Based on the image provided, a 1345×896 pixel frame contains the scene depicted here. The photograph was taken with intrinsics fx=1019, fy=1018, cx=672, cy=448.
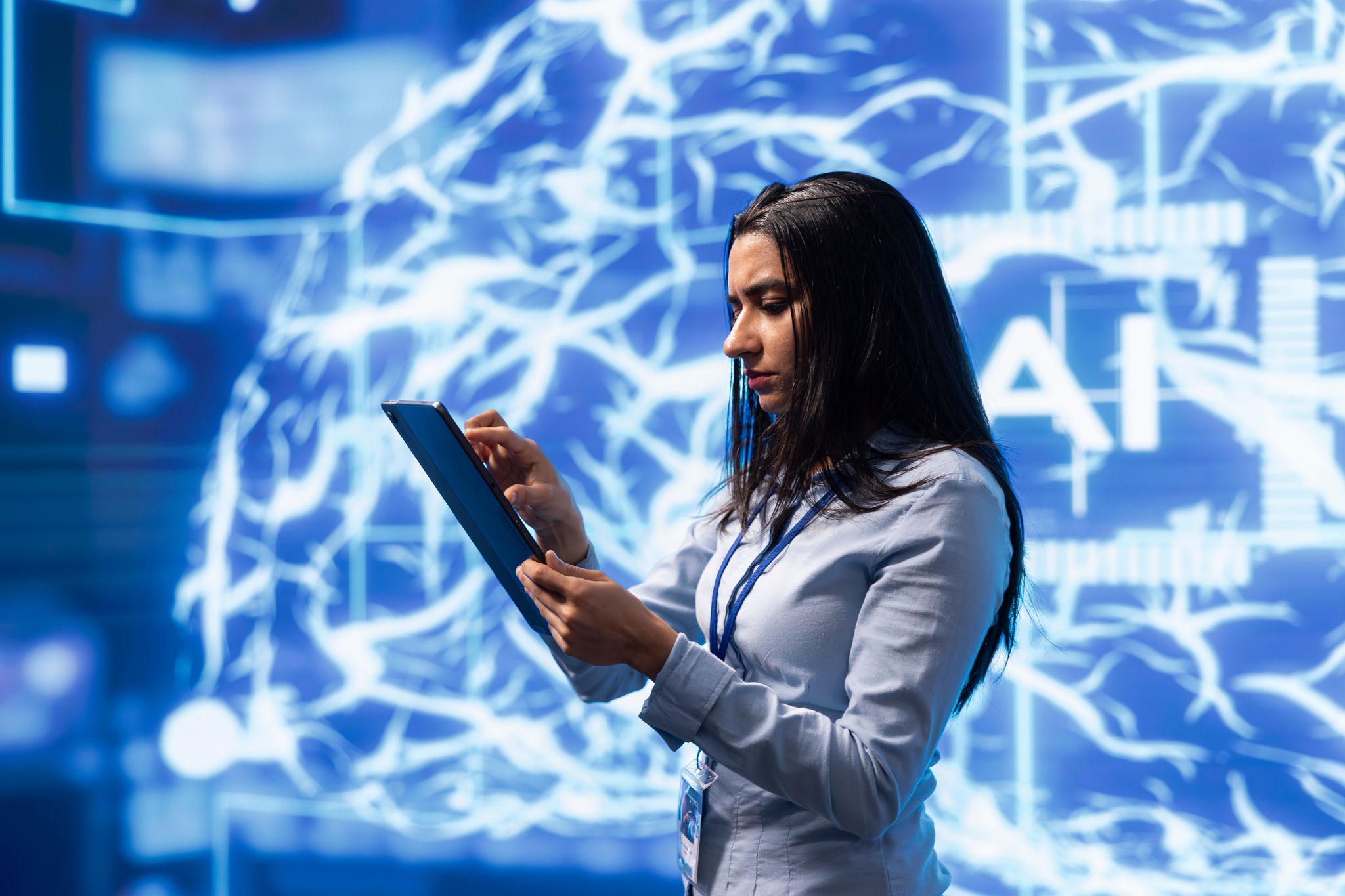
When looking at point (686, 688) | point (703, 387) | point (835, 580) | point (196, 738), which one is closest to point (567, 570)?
point (686, 688)

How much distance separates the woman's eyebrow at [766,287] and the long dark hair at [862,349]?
11mm

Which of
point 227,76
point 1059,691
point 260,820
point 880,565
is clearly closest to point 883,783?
point 880,565

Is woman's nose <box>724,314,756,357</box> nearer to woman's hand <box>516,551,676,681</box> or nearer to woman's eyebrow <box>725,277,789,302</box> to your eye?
woman's eyebrow <box>725,277,789,302</box>

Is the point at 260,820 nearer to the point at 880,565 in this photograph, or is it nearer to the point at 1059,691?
the point at 1059,691

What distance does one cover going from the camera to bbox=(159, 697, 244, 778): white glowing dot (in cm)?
269

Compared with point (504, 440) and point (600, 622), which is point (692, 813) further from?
point (504, 440)

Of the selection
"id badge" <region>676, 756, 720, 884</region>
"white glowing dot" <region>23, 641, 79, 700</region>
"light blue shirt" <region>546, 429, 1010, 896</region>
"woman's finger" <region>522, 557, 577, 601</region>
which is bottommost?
"white glowing dot" <region>23, 641, 79, 700</region>

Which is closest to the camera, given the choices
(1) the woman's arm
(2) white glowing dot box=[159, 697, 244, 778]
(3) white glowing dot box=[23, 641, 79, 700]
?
(1) the woman's arm

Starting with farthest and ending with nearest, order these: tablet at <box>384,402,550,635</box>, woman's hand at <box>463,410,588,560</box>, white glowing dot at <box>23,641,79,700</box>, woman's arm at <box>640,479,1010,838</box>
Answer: white glowing dot at <box>23,641,79,700</box> → woman's hand at <box>463,410,588,560</box> → tablet at <box>384,402,550,635</box> → woman's arm at <box>640,479,1010,838</box>

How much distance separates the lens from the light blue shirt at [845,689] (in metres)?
0.96

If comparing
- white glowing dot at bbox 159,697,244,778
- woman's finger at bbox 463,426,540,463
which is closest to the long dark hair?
woman's finger at bbox 463,426,540,463
